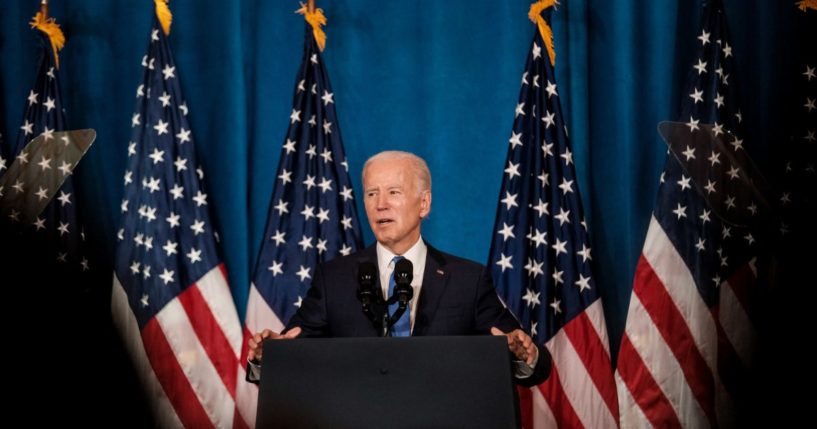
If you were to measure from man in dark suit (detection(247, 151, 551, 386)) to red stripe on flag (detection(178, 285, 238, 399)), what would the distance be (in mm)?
1301

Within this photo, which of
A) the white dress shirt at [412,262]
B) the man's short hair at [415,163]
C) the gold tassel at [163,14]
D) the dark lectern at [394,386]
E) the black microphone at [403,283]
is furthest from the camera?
the gold tassel at [163,14]

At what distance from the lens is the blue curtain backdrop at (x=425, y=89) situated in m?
4.79

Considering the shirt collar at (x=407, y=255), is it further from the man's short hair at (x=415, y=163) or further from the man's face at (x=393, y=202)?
the man's short hair at (x=415, y=163)

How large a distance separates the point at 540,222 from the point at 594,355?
2.30 feet

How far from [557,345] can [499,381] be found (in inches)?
80.9

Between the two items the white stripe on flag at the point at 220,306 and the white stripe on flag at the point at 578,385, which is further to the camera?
the white stripe on flag at the point at 220,306

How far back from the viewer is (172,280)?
4402 mm

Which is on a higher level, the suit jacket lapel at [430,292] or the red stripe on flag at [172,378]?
the suit jacket lapel at [430,292]

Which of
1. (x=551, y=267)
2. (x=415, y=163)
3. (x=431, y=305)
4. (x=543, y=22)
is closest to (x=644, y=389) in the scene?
(x=551, y=267)

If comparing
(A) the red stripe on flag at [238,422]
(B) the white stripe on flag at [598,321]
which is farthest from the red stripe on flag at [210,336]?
(B) the white stripe on flag at [598,321]

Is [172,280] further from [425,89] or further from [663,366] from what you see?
[663,366]

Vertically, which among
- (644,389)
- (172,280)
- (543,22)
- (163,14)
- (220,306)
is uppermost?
(163,14)

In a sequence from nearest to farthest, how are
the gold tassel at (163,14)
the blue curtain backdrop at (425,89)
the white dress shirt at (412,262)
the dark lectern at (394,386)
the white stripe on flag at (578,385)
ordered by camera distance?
the dark lectern at (394,386)
the white dress shirt at (412,262)
the white stripe on flag at (578,385)
the gold tassel at (163,14)
the blue curtain backdrop at (425,89)

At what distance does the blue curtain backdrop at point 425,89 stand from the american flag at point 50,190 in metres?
0.34
